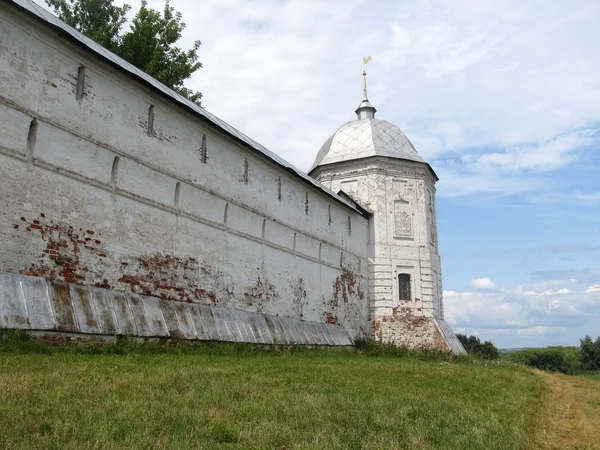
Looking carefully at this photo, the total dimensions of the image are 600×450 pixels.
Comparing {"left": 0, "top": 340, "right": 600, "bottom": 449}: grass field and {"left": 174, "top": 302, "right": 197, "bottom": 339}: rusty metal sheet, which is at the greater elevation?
{"left": 174, "top": 302, "right": 197, "bottom": 339}: rusty metal sheet

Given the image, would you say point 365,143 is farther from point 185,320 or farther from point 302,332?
point 185,320

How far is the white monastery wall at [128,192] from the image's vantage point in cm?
885

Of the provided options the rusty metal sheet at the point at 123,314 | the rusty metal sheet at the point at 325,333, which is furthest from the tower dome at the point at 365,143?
the rusty metal sheet at the point at 123,314

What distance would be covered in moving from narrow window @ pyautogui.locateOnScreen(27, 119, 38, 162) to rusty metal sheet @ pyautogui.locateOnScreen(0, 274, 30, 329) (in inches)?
81.9

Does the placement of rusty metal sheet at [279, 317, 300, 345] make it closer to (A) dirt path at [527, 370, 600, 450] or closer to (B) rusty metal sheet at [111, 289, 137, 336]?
(B) rusty metal sheet at [111, 289, 137, 336]

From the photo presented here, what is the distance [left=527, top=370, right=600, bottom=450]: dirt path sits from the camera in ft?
15.5

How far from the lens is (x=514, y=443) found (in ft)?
14.2

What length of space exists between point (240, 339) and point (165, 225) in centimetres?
314

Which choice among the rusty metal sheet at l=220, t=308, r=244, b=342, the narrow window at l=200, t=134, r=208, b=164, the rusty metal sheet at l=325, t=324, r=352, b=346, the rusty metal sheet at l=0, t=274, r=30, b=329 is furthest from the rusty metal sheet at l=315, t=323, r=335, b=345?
the rusty metal sheet at l=0, t=274, r=30, b=329

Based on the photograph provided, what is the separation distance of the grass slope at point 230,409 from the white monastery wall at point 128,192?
2526mm

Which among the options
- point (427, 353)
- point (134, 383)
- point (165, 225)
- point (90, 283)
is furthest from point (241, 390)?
point (427, 353)

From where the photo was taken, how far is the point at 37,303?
8.22 m

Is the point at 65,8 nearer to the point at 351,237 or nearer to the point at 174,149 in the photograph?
the point at 174,149

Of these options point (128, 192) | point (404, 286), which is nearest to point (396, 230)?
point (404, 286)
